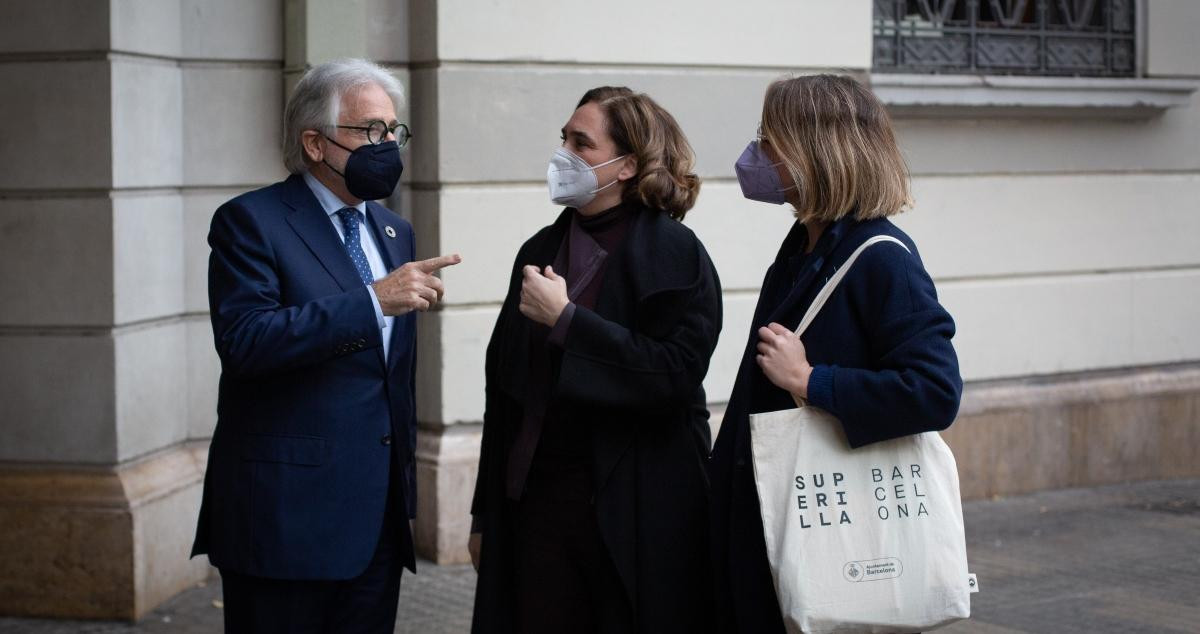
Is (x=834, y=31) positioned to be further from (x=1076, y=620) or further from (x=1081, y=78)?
(x=1076, y=620)

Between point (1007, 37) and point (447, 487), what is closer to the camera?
point (447, 487)

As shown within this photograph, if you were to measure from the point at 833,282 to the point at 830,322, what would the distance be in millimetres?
86

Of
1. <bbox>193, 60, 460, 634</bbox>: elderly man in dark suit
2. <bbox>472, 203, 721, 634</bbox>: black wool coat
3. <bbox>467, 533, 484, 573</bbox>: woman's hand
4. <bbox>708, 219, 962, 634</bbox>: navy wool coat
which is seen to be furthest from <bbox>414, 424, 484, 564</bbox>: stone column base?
<bbox>708, 219, 962, 634</bbox>: navy wool coat

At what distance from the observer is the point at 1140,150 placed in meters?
8.38

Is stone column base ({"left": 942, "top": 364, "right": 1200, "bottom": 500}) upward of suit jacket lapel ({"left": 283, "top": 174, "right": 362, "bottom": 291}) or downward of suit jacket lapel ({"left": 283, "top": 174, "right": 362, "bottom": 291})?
downward

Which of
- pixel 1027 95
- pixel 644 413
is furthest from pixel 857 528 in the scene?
pixel 1027 95

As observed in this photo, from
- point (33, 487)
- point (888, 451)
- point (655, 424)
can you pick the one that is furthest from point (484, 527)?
point (33, 487)

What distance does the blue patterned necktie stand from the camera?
142 inches

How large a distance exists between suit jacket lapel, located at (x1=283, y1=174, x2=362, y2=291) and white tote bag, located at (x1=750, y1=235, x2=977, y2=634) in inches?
41.0

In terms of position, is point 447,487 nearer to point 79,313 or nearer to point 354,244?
point 79,313

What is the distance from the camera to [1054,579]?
6375 millimetres

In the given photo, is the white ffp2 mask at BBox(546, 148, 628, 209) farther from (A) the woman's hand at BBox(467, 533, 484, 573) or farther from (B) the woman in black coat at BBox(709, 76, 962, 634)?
(A) the woman's hand at BBox(467, 533, 484, 573)

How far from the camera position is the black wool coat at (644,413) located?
11.6 feet

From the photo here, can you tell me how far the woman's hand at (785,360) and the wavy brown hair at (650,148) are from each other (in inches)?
24.9
